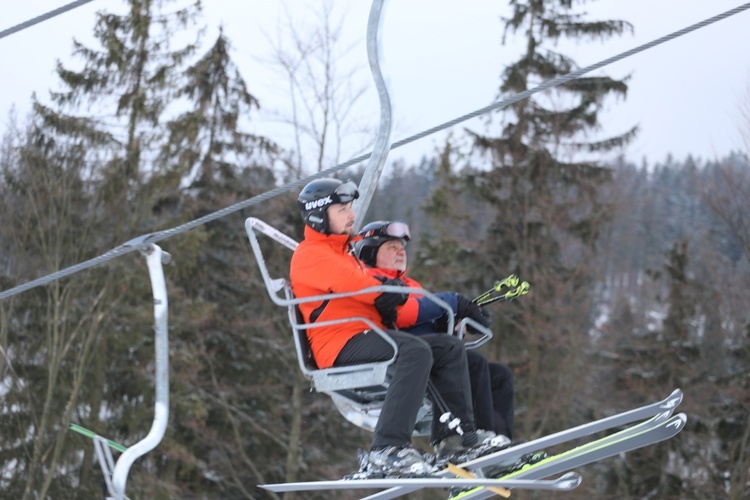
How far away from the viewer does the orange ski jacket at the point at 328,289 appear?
3.98 m

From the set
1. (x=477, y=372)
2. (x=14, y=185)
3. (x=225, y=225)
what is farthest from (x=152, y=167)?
(x=477, y=372)

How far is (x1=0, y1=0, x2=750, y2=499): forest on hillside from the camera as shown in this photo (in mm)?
16625

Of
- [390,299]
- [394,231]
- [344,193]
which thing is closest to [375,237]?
[394,231]

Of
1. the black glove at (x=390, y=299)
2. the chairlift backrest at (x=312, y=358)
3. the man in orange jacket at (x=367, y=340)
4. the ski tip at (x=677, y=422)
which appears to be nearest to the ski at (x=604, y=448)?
the ski tip at (x=677, y=422)

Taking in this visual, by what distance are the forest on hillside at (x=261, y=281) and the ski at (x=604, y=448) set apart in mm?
12739

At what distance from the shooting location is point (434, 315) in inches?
177

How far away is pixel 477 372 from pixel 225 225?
18026mm

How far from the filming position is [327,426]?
70.3ft

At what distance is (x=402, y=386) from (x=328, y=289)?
52 centimetres

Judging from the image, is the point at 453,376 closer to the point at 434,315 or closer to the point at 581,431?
the point at 434,315

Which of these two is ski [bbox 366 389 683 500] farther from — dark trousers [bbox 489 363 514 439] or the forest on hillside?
the forest on hillside

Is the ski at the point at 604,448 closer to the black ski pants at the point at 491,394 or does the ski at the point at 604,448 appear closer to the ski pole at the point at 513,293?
the black ski pants at the point at 491,394

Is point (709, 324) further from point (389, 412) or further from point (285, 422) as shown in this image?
point (389, 412)

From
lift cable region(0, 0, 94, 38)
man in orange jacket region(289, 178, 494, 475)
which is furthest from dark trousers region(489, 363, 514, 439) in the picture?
lift cable region(0, 0, 94, 38)
